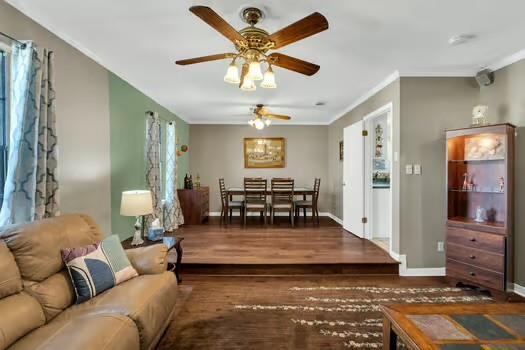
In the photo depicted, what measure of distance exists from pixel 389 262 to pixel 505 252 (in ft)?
3.63

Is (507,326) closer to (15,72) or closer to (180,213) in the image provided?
(15,72)

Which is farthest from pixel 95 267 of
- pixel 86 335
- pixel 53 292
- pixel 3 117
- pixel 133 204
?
pixel 3 117

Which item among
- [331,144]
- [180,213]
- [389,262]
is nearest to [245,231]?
[180,213]

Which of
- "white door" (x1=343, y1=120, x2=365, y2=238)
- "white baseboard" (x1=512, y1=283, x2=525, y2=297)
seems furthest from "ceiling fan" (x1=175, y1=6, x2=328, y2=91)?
"white baseboard" (x1=512, y1=283, x2=525, y2=297)

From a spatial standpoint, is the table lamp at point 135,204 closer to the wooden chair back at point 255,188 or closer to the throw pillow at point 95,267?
the throw pillow at point 95,267

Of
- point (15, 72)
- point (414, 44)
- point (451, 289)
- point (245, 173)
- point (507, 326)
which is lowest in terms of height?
point (451, 289)

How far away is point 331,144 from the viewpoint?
6500 millimetres

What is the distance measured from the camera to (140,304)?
1.65 metres

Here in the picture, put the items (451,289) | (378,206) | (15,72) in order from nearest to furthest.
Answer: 1. (15,72)
2. (451,289)
3. (378,206)

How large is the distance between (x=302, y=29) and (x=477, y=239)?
2.76 meters

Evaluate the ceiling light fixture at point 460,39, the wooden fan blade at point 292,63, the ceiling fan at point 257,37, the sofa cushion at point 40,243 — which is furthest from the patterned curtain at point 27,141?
the ceiling light fixture at point 460,39

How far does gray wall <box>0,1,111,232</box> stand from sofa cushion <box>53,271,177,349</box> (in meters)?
1.15

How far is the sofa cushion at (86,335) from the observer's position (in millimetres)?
1246

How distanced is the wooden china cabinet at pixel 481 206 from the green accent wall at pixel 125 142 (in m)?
3.93
